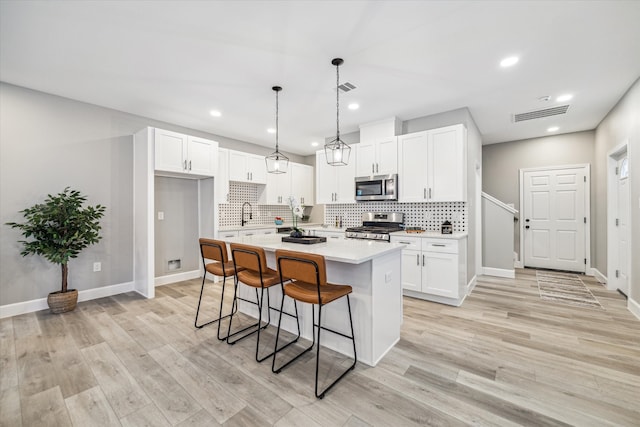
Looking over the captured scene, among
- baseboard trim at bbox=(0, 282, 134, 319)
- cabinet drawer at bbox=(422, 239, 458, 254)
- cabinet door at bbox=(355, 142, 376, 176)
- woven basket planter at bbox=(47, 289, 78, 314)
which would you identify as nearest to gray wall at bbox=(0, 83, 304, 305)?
baseboard trim at bbox=(0, 282, 134, 319)

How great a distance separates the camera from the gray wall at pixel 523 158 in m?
5.14

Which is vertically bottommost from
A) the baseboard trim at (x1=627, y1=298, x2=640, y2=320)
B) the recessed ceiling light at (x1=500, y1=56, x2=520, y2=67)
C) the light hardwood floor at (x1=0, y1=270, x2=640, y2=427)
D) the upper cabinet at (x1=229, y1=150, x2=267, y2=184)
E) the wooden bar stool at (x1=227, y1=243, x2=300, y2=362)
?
the light hardwood floor at (x1=0, y1=270, x2=640, y2=427)

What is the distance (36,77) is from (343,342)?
4.41 metres

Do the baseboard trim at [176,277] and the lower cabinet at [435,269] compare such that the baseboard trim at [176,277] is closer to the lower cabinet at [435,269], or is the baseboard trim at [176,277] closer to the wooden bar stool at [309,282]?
the wooden bar stool at [309,282]

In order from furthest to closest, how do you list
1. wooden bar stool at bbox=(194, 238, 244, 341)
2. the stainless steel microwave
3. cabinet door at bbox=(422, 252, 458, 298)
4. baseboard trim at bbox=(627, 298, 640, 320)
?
the stainless steel microwave < cabinet door at bbox=(422, 252, 458, 298) < baseboard trim at bbox=(627, 298, 640, 320) < wooden bar stool at bbox=(194, 238, 244, 341)

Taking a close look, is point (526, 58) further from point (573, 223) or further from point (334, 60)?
point (573, 223)

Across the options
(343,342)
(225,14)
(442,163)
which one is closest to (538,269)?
(442,163)

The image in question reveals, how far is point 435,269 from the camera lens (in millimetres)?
3631

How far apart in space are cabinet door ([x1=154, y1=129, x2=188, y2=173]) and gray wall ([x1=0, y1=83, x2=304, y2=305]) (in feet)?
2.00

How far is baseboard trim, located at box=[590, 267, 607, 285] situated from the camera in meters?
4.49

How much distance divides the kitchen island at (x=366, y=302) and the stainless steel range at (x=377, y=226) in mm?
1449

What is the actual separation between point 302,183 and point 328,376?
496 cm

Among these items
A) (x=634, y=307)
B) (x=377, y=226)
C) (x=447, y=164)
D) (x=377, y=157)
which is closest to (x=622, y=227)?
(x=634, y=307)

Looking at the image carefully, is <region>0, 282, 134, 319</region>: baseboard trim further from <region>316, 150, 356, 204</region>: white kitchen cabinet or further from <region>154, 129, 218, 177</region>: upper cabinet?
<region>316, 150, 356, 204</region>: white kitchen cabinet
